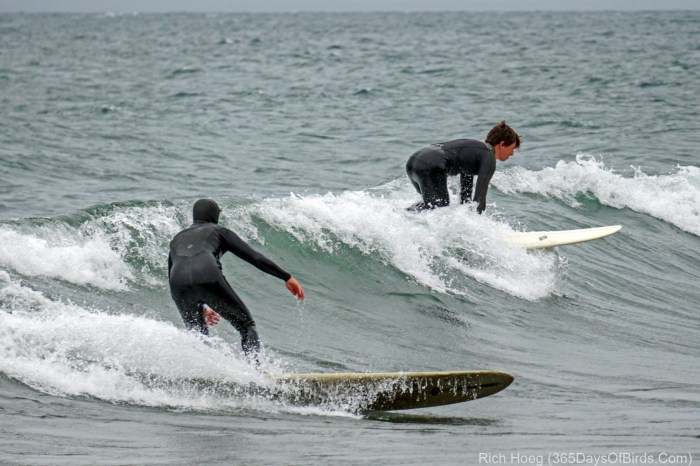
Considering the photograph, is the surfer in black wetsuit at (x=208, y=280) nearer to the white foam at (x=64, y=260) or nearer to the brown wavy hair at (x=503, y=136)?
the white foam at (x=64, y=260)

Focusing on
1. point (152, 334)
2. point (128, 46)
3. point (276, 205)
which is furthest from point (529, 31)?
point (152, 334)

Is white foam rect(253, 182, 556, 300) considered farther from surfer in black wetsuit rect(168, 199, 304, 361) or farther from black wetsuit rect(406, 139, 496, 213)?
surfer in black wetsuit rect(168, 199, 304, 361)

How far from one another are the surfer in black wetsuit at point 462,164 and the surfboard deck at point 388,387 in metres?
3.83

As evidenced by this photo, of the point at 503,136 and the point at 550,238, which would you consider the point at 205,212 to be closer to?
the point at 503,136

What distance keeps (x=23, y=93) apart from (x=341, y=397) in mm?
26882

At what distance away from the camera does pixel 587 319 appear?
9.86m

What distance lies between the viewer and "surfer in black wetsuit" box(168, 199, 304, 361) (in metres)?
6.61

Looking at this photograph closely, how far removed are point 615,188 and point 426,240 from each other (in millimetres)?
5947

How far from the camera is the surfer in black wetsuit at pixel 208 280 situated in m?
6.61

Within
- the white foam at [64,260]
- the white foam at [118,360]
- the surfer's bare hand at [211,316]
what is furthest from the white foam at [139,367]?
the white foam at [64,260]

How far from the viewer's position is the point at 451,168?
1028 cm

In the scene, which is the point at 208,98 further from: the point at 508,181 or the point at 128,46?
the point at 128,46

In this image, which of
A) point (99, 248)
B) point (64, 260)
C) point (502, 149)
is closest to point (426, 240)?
point (502, 149)

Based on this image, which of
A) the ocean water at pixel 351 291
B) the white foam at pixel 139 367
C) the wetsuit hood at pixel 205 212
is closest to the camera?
the ocean water at pixel 351 291
